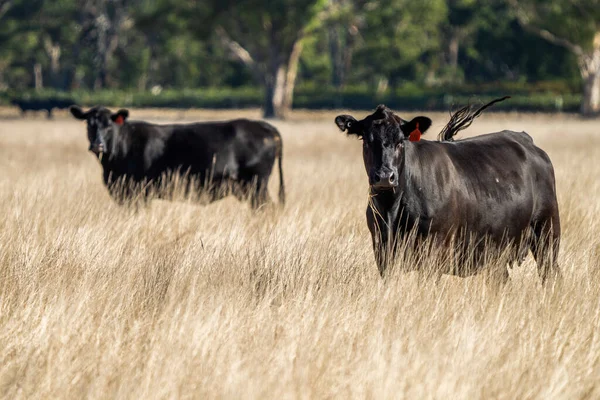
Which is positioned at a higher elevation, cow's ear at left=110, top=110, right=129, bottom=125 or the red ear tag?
the red ear tag

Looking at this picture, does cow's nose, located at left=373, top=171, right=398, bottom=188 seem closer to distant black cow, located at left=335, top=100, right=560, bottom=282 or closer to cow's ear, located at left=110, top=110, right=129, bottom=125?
distant black cow, located at left=335, top=100, right=560, bottom=282

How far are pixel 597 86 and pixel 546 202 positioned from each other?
160 ft

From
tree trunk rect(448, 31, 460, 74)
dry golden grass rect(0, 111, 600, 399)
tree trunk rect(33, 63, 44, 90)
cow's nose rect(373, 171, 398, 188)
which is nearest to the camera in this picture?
dry golden grass rect(0, 111, 600, 399)

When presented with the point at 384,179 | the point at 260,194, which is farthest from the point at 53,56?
the point at 384,179

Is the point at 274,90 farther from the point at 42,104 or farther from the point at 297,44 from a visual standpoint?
the point at 42,104

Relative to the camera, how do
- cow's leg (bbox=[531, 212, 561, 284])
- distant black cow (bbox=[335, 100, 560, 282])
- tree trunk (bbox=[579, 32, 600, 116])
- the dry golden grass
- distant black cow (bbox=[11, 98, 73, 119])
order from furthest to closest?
tree trunk (bbox=[579, 32, 600, 116]) < distant black cow (bbox=[11, 98, 73, 119]) < cow's leg (bbox=[531, 212, 561, 284]) < distant black cow (bbox=[335, 100, 560, 282]) < the dry golden grass

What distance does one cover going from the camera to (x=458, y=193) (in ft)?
19.7

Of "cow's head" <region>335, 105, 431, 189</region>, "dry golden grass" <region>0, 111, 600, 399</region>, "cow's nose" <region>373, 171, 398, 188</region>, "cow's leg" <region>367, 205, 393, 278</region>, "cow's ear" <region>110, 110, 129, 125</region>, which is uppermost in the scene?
"cow's head" <region>335, 105, 431, 189</region>

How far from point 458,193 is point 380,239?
1.95 ft

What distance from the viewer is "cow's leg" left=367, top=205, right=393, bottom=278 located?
5.71 metres

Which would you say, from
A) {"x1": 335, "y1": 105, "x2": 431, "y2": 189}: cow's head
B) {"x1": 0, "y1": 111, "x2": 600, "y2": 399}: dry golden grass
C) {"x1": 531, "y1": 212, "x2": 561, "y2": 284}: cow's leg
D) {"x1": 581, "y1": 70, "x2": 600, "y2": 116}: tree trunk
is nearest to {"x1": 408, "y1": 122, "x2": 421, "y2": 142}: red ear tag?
{"x1": 335, "y1": 105, "x2": 431, "y2": 189}: cow's head

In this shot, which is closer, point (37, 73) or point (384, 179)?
point (384, 179)

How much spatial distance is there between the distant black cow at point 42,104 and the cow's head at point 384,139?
43815 millimetres

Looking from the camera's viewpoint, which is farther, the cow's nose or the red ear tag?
the red ear tag
